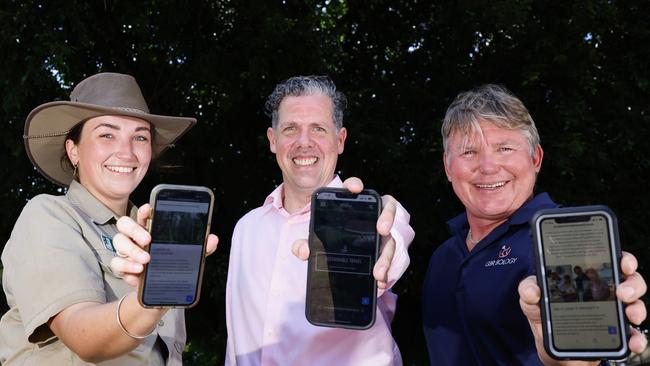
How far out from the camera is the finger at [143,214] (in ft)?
7.22

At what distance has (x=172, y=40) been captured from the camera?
7020 millimetres

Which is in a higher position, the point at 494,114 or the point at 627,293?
the point at 494,114

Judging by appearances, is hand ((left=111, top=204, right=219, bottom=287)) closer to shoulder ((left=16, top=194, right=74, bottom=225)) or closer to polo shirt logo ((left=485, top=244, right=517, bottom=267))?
shoulder ((left=16, top=194, right=74, bottom=225))

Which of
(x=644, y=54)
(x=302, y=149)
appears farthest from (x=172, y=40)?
(x=644, y=54)

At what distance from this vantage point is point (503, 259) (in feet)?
9.84

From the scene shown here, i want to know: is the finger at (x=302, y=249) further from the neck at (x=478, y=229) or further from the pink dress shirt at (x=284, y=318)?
the neck at (x=478, y=229)

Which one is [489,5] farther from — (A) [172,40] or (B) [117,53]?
(B) [117,53]

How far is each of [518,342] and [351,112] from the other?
4.42 meters

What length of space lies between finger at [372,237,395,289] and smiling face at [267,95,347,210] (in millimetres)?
1155

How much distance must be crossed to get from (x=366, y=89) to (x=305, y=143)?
3.84 meters

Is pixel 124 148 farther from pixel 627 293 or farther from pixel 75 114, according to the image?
pixel 627 293

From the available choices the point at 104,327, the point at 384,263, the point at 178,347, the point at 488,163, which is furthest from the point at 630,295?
the point at 178,347

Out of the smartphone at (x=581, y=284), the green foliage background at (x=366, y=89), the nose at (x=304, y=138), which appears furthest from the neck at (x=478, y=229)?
the green foliage background at (x=366, y=89)

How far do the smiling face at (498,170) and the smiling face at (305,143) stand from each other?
79 cm
